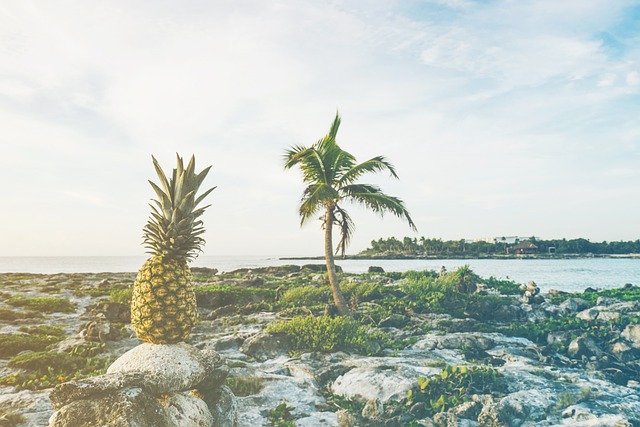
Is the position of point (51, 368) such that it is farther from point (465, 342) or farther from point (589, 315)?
point (589, 315)

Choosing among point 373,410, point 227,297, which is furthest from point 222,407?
point 227,297

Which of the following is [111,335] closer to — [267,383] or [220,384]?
[267,383]

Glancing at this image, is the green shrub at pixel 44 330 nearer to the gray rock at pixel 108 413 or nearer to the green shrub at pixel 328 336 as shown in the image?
the green shrub at pixel 328 336

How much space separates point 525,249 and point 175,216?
152m

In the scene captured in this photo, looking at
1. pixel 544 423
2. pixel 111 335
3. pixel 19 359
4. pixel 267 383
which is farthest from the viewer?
pixel 111 335

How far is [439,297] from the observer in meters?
19.8

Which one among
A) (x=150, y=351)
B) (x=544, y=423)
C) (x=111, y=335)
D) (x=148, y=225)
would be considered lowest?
(x=544, y=423)

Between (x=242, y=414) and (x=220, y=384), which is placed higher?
(x=220, y=384)

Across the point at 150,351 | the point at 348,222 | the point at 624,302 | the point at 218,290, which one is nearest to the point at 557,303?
the point at 624,302

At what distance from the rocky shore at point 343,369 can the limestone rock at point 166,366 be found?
19 millimetres

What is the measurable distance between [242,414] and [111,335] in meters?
7.48

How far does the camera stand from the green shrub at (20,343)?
1168 cm

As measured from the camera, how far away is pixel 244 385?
8992 mm

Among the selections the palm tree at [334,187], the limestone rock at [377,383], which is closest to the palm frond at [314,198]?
the palm tree at [334,187]
